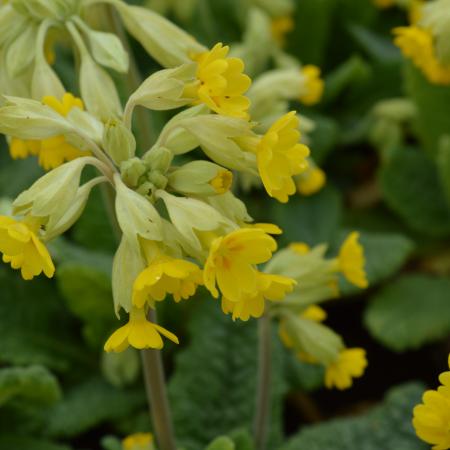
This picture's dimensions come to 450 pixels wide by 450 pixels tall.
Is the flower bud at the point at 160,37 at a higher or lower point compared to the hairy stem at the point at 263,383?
higher

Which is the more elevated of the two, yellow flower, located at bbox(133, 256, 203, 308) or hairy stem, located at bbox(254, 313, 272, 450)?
yellow flower, located at bbox(133, 256, 203, 308)

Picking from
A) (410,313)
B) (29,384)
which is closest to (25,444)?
(29,384)

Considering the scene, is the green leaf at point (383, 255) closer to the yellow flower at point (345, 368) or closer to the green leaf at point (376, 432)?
the green leaf at point (376, 432)

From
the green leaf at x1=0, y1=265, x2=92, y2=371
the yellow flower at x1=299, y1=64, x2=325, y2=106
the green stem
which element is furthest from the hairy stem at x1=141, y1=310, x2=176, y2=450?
the yellow flower at x1=299, y1=64, x2=325, y2=106

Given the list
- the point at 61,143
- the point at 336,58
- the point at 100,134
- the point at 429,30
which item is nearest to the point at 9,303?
the point at 61,143

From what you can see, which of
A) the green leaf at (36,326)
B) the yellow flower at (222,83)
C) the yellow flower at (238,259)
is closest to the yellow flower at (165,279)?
the yellow flower at (238,259)

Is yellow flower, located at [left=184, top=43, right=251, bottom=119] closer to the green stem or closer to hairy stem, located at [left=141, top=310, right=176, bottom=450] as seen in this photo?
hairy stem, located at [left=141, top=310, right=176, bottom=450]

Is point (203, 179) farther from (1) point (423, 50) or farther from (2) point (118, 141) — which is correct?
(1) point (423, 50)
